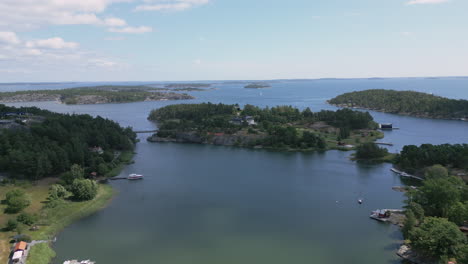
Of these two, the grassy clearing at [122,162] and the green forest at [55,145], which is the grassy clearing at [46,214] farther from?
the grassy clearing at [122,162]

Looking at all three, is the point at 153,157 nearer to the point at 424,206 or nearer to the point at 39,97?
the point at 424,206

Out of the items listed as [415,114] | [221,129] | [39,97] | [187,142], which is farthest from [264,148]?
[39,97]

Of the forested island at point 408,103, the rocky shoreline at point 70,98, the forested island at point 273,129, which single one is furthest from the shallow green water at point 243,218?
the rocky shoreline at point 70,98

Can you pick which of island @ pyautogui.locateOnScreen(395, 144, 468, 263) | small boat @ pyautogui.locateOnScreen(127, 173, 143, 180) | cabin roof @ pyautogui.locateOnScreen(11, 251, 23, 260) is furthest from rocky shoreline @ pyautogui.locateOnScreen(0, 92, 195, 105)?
island @ pyautogui.locateOnScreen(395, 144, 468, 263)

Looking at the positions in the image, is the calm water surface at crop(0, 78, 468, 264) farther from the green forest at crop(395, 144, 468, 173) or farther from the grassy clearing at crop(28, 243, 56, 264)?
the green forest at crop(395, 144, 468, 173)

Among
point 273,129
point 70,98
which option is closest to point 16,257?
point 273,129

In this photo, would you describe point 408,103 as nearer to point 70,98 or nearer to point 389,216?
point 389,216
